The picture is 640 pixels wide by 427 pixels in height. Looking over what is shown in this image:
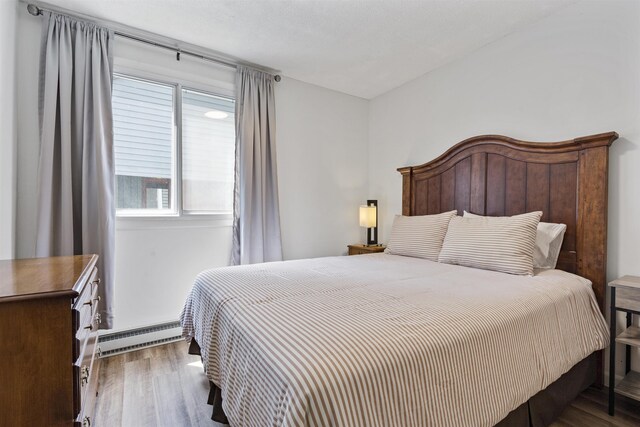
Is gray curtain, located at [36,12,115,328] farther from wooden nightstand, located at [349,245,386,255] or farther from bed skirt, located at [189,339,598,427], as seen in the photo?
wooden nightstand, located at [349,245,386,255]

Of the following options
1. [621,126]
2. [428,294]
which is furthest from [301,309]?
[621,126]

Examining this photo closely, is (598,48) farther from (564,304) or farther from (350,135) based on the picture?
(350,135)

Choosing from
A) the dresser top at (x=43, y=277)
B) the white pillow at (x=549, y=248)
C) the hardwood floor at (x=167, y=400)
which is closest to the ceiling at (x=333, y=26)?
the white pillow at (x=549, y=248)

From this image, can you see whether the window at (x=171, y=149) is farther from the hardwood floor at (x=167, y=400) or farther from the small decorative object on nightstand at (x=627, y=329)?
the small decorative object on nightstand at (x=627, y=329)

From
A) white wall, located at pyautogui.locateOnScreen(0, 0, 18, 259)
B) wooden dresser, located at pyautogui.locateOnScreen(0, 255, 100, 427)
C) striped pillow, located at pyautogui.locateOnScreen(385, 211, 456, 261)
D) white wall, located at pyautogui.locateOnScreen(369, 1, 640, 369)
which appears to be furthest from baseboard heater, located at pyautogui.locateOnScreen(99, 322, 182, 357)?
white wall, located at pyautogui.locateOnScreen(369, 1, 640, 369)

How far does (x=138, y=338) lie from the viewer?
8.37ft

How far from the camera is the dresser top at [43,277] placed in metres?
0.98

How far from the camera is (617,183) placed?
197 centimetres

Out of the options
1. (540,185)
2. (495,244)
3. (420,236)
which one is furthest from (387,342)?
(540,185)

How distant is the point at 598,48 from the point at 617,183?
3.00 ft

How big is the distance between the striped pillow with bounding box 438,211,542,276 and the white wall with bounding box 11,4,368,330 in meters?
1.61

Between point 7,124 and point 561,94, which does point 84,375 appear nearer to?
point 7,124

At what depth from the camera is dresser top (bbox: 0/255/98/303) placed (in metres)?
0.98

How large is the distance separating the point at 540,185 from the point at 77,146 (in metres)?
3.45
